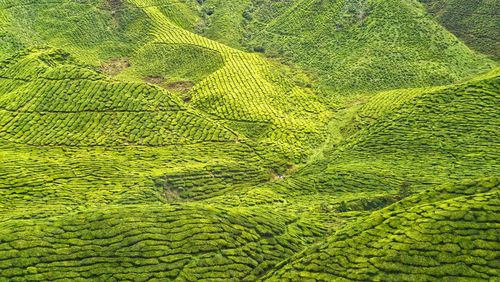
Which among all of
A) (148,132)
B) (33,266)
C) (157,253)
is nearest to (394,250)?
(157,253)

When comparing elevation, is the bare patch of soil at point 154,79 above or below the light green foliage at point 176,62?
below

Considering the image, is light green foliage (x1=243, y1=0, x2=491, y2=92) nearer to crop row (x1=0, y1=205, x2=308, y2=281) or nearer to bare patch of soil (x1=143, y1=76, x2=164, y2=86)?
bare patch of soil (x1=143, y1=76, x2=164, y2=86)

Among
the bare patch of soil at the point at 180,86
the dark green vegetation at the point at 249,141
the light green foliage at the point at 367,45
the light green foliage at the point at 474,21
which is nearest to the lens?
the dark green vegetation at the point at 249,141

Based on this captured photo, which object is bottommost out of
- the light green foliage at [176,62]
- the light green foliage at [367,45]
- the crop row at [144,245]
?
the crop row at [144,245]

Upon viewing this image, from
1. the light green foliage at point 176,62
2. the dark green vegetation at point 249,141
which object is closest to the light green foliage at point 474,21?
the dark green vegetation at point 249,141

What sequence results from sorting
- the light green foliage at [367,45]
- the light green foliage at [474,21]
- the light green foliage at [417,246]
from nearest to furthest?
the light green foliage at [417,246] < the light green foliage at [367,45] < the light green foliage at [474,21]

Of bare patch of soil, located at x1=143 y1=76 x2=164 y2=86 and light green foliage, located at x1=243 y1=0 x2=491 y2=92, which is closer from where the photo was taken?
bare patch of soil, located at x1=143 y1=76 x2=164 y2=86

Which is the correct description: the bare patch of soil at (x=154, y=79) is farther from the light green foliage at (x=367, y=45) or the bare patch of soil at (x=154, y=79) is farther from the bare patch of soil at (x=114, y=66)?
the light green foliage at (x=367, y=45)

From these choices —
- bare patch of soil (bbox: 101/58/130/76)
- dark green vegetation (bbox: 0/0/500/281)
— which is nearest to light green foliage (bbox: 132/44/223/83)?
dark green vegetation (bbox: 0/0/500/281)
